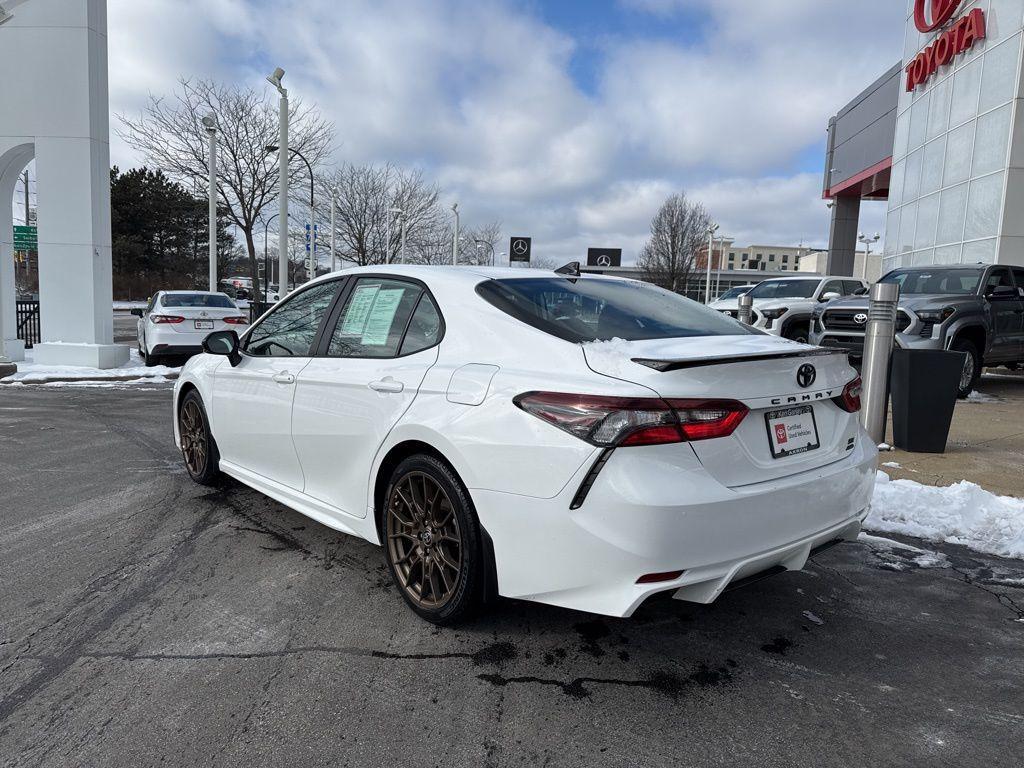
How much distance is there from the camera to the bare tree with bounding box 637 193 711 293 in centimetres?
4903

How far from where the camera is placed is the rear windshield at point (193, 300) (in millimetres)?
13672

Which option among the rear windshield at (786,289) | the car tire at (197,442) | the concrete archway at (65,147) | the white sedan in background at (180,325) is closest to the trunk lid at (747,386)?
Answer: the car tire at (197,442)

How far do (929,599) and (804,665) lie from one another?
1.14m

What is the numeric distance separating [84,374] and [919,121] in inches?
896

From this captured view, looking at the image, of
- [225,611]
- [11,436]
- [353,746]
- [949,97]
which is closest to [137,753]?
[353,746]

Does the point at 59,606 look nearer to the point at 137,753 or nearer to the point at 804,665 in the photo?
the point at 137,753

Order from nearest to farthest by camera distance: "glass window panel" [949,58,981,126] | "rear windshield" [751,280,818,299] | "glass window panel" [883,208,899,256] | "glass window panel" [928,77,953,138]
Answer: "rear windshield" [751,280,818,299], "glass window panel" [949,58,981,126], "glass window panel" [928,77,953,138], "glass window panel" [883,208,899,256]

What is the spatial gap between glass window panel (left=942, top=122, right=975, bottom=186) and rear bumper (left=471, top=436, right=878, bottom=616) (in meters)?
19.4

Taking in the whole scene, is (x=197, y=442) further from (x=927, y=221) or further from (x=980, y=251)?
(x=927, y=221)

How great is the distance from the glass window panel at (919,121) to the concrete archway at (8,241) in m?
22.4

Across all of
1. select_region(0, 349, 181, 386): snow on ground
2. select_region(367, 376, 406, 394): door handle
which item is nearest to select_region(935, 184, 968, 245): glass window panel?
select_region(0, 349, 181, 386): snow on ground

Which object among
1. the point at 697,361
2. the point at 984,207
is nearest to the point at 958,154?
the point at 984,207

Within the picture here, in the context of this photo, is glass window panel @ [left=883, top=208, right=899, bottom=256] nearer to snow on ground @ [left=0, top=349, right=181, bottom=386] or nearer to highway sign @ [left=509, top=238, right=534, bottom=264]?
highway sign @ [left=509, top=238, right=534, bottom=264]

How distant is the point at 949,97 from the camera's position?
1900 centimetres
